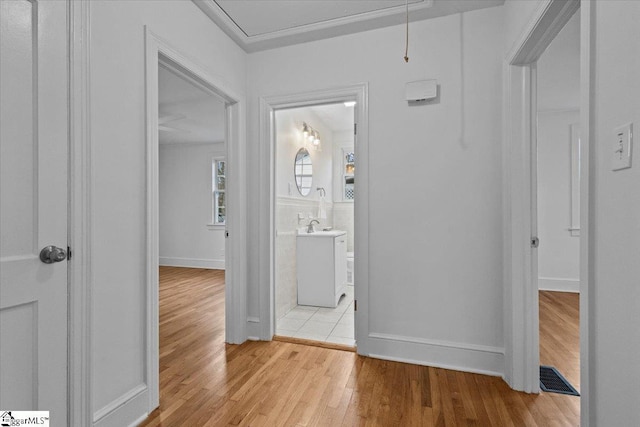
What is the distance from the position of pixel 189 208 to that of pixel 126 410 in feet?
18.0

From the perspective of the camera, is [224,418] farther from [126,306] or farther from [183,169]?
[183,169]

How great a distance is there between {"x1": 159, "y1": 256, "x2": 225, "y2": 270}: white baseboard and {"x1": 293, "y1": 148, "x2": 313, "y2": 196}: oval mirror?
3193 millimetres

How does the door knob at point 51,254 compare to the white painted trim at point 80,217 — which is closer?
the door knob at point 51,254

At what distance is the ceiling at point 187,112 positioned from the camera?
3.80 m

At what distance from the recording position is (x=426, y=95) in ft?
7.46

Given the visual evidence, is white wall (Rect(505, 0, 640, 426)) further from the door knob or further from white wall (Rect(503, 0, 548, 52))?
the door knob

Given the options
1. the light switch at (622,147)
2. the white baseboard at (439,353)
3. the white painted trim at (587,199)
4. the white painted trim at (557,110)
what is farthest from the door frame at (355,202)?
the white painted trim at (557,110)

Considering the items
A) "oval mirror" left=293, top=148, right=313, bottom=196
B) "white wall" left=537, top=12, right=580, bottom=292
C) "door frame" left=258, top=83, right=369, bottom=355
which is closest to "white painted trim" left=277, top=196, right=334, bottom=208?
"oval mirror" left=293, top=148, right=313, bottom=196

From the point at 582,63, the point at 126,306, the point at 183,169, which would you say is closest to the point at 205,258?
the point at 183,169

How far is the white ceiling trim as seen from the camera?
2.21 metres

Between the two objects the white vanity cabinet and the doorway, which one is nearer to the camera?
the white vanity cabinet

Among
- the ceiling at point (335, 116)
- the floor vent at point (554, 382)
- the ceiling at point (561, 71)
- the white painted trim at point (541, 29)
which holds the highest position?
the ceiling at point (561, 71)

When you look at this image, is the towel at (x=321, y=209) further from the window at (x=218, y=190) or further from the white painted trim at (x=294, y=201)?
the window at (x=218, y=190)

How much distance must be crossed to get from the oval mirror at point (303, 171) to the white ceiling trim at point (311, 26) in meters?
1.48
